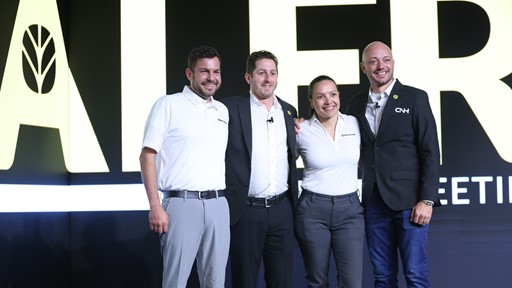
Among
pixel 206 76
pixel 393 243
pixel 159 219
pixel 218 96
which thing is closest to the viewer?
pixel 159 219

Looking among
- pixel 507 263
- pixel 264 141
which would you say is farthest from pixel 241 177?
pixel 507 263

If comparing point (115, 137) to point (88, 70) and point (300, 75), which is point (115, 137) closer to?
point (88, 70)

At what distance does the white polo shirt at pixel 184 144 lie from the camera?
9.66 feet

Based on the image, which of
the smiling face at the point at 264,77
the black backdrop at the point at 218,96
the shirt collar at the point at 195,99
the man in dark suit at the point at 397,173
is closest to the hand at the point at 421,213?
the man in dark suit at the point at 397,173

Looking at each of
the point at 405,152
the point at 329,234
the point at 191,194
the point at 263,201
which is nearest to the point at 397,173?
the point at 405,152

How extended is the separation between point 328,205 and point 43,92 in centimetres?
216

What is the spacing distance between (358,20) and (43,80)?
219cm

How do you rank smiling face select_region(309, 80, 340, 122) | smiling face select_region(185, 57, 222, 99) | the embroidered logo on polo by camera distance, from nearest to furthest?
smiling face select_region(185, 57, 222, 99), smiling face select_region(309, 80, 340, 122), the embroidered logo on polo

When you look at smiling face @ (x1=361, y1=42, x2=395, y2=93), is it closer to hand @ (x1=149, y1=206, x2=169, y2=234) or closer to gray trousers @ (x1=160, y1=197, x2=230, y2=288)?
gray trousers @ (x1=160, y1=197, x2=230, y2=288)

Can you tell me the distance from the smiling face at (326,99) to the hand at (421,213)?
620 mm

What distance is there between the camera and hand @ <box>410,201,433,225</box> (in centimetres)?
317

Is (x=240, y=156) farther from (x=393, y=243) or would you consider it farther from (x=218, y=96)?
(x=218, y=96)

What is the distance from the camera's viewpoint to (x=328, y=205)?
122 inches

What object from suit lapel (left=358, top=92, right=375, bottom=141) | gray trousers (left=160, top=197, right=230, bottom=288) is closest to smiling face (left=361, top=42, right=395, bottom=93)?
suit lapel (left=358, top=92, right=375, bottom=141)
